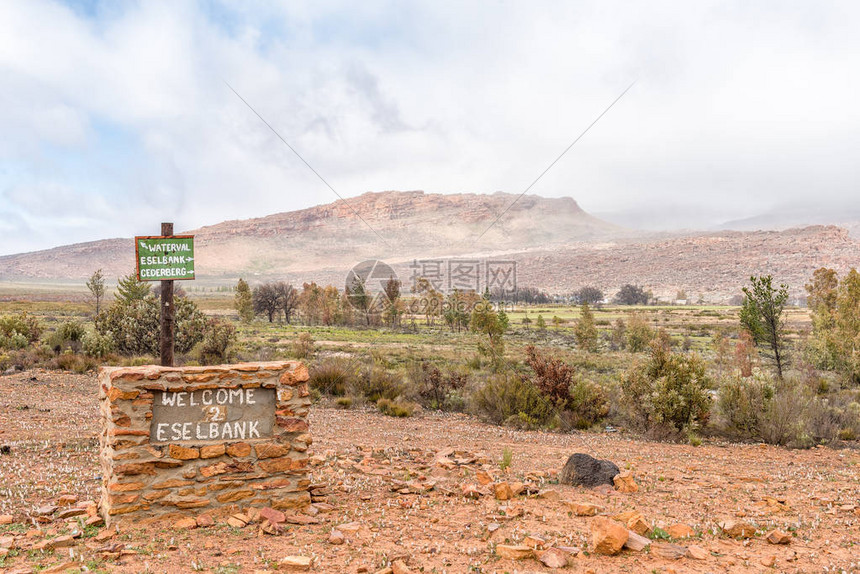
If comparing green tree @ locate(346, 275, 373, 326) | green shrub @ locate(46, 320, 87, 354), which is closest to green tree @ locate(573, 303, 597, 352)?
green tree @ locate(346, 275, 373, 326)

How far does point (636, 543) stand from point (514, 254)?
153488 mm

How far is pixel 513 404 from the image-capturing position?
14.5 metres

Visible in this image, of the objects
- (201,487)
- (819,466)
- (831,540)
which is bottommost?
(819,466)

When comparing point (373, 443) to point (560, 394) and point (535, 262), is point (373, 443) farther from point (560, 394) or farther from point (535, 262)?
point (535, 262)

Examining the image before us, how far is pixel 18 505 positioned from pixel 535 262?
140214 mm

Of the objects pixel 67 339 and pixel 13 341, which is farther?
pixel 67 339

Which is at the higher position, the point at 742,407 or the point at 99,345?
the point at 99,345

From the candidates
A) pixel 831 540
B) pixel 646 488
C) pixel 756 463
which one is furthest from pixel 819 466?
pixel 831 540

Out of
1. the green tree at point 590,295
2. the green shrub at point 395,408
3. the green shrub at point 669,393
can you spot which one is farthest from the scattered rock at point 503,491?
the green tree at point 590,295

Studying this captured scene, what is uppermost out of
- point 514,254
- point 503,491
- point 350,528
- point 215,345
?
point 514,254

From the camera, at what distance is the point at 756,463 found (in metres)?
9.70

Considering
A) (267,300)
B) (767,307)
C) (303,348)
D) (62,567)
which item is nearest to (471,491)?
(62,567)

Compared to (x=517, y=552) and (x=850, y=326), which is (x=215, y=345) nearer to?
(x=517, y=552)

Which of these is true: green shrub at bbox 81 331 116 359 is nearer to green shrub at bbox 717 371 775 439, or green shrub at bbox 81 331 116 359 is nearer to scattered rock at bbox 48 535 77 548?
scattered rock at bbox 48 535 77 548
